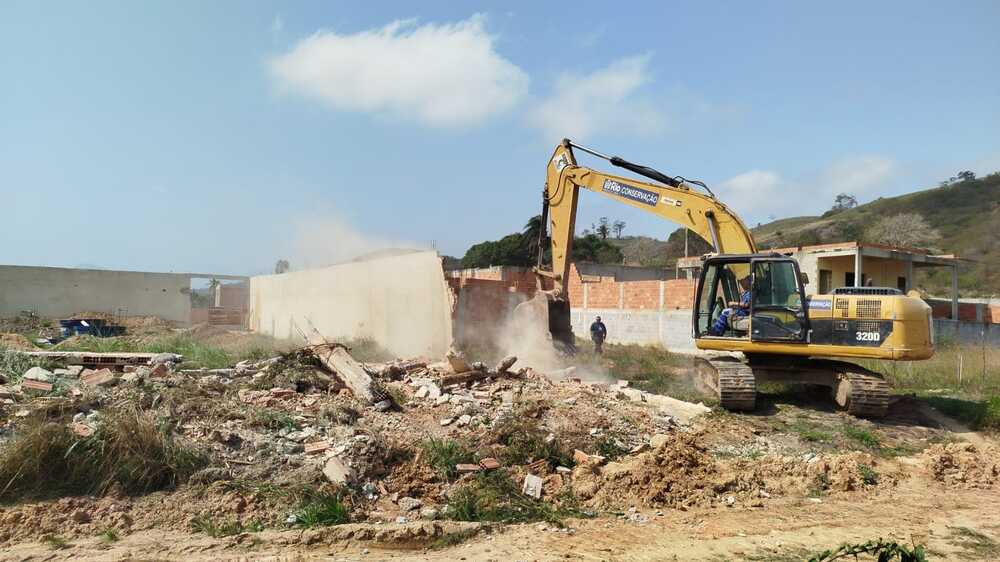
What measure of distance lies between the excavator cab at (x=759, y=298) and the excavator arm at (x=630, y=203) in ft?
1.77

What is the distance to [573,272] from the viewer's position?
87.0 feet

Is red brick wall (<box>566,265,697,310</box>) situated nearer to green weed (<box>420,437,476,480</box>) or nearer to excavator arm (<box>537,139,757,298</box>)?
excavator arm (<box>537,139,757,298</box>)

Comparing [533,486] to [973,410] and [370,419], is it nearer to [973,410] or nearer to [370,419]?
[370,419]

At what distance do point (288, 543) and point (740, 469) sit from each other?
4317 millimetres

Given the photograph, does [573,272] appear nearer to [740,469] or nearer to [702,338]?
[702,338]

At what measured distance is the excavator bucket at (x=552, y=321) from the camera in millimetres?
12281

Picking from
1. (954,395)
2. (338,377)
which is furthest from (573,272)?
(338,377)

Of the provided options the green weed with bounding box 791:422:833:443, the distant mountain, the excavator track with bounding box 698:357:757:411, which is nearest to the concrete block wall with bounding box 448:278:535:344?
the excavator track with bounding box 698:357:757:411

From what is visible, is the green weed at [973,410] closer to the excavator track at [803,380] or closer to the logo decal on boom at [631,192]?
the excavator track at [803,380]

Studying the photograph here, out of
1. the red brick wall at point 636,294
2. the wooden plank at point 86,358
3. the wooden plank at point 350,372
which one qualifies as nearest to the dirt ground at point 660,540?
the wooden plank at point 350,372

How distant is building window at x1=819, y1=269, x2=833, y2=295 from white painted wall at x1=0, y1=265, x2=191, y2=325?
27.4 m

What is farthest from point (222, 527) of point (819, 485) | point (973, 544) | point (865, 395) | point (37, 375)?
point (865, 395)

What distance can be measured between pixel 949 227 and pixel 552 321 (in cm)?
6088

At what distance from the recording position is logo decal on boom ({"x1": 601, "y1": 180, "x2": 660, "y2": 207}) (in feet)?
35.6
